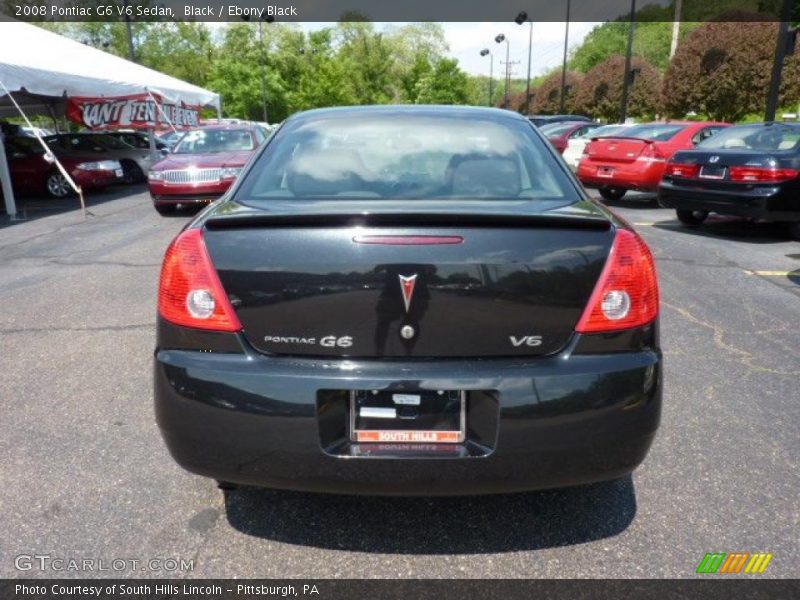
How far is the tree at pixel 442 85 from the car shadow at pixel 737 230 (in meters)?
63.0

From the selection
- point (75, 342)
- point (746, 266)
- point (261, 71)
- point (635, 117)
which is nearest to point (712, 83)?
point (635, 117)

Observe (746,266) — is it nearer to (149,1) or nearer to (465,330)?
(465,330)

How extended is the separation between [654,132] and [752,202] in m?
4.37

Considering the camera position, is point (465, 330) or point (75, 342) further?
point (75, 342)

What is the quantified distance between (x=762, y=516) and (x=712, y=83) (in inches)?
1023

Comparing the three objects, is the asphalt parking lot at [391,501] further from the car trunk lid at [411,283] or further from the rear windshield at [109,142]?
the rear windshield at [109,142]

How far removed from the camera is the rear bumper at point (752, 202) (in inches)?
299

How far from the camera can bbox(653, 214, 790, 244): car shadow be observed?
8297mm

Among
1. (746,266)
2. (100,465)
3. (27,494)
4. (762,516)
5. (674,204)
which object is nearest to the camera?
(762,516)

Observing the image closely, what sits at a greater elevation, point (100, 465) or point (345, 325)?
point (345, 325)

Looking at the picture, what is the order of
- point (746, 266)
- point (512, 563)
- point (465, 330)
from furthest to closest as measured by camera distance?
point (746, 266), point (512, 563), point (465, 330)

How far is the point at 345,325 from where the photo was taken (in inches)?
79.0

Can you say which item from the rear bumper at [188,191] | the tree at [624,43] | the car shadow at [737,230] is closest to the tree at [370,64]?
the tree at [624,43]

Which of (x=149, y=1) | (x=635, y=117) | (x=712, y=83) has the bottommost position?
(x=635, y=117)
